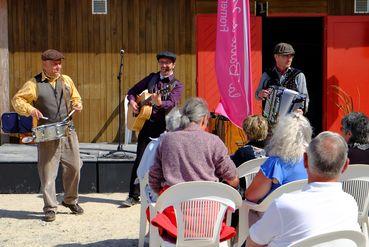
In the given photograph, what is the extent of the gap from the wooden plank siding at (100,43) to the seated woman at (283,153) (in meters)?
5.47

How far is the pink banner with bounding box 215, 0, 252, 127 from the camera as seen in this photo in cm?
662

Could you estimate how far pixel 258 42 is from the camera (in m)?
9.28

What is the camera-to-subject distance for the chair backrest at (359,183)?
4.20 m

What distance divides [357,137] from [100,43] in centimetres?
523

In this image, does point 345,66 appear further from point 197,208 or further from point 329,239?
point 329,239

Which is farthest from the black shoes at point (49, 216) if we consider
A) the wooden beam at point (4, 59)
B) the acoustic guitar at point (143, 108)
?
the wooden beam at point (4, 59)

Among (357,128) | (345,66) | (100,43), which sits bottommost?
(357,128)

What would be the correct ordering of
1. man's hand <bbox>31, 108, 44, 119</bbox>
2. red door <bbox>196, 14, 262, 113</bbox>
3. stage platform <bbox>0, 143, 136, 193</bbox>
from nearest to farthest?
man's hand <bbox>31, 108, 44, 119</bbox> < stage platform <bbox>0, 143, 136, 193</bbox> < red door <bbox>196, 14, 262, 113</bbox>

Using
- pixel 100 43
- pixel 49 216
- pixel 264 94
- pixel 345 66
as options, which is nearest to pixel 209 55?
pixel 100 43

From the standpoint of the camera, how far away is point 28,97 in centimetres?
588

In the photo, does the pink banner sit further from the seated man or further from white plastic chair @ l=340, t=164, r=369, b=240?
the seated man

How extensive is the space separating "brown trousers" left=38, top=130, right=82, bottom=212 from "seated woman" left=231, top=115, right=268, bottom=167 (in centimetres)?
207

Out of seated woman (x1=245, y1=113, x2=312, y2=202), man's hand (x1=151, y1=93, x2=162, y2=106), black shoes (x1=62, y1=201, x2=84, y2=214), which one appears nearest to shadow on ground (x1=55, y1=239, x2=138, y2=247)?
black shoes (x1=62, y1=201, x2=84, y2=214)

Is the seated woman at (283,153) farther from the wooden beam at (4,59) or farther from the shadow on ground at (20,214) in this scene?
the wooden beam at (4,59)
